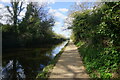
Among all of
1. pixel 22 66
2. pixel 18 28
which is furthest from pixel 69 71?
pixel 18 28

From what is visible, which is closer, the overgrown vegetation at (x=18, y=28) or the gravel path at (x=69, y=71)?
the gravel path at (x=69, y=71)

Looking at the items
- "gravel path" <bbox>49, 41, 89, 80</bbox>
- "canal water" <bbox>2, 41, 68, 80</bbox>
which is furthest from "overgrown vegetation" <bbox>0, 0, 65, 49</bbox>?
"gravel path" <bbox>49, 41, 89, 80</bbox>

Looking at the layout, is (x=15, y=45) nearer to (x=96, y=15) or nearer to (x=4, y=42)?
(x=4, y=42)

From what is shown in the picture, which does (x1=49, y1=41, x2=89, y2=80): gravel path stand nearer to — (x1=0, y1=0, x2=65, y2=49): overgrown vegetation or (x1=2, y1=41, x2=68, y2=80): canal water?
(x1=2, y1=41, x2=68, y2=80): canal water

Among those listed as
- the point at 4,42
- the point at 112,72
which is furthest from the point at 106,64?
the point at 4,42

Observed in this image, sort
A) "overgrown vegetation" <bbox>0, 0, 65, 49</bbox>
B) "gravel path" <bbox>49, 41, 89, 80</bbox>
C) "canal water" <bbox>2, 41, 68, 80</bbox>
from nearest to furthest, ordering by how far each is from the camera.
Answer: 1. "gravel path" <bbox>49, 41, 89, 80</bbox>
2. "canal water" <bbox>2, 41, 68, 80</bbox>
3. "overgrown vegetation" <bbox>0, 0, 65, 49</bbox>

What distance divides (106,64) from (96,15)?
3.36 meters

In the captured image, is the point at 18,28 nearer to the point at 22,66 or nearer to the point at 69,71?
the point at 22,66

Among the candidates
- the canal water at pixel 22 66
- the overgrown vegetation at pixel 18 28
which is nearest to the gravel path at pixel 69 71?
the canal water at pixel 22 66

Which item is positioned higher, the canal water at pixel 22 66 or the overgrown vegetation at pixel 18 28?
the overgrown vegetation at pixel 18 28

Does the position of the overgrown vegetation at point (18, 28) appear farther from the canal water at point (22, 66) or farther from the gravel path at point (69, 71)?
the gravel path at point (69, 71)

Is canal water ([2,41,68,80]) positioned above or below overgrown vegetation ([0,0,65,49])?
below

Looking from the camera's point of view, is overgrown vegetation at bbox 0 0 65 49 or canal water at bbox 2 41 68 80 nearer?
canal water at bbox 2 41 68 80

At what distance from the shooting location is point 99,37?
539cm
